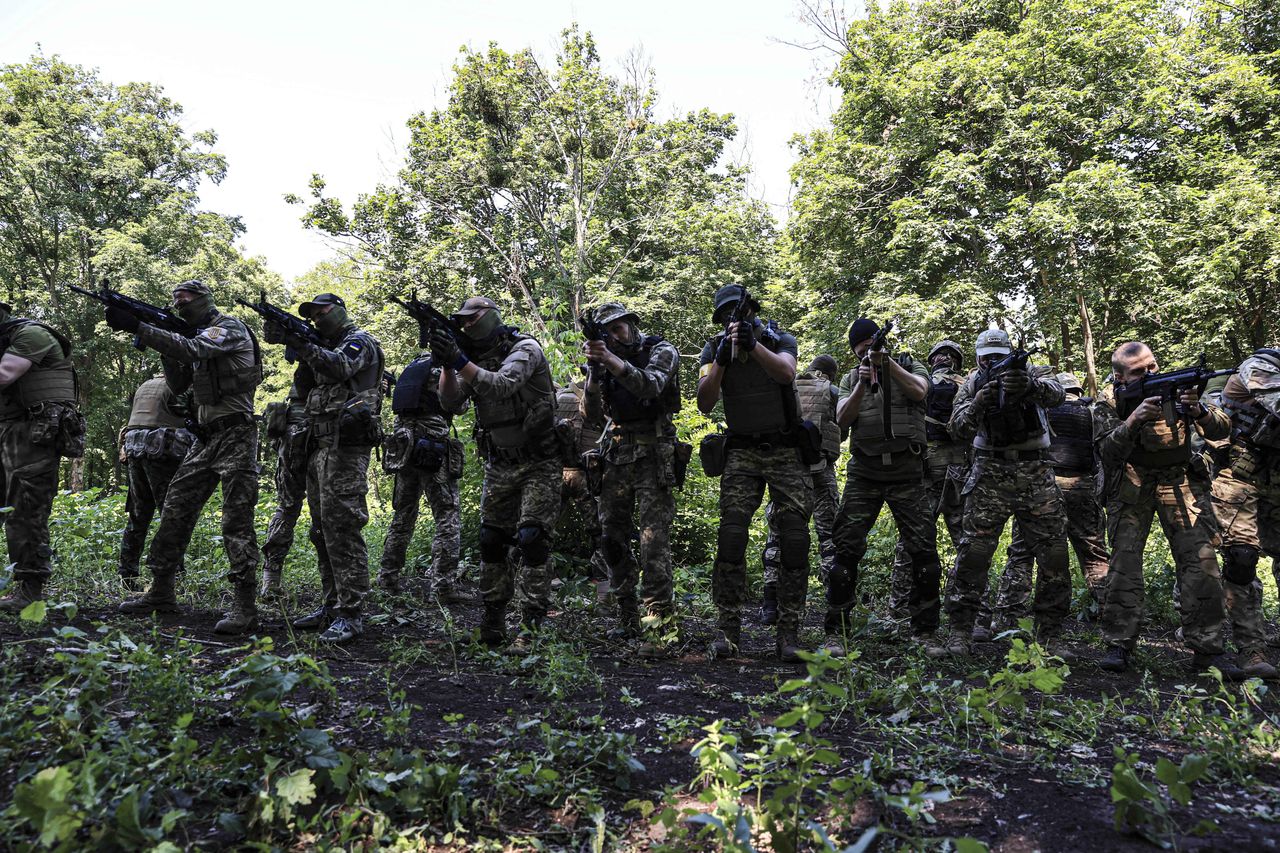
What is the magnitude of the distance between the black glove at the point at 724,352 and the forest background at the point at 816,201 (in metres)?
3.80

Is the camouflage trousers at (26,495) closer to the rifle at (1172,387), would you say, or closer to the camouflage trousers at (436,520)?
the camouflage trousers at (436,520)

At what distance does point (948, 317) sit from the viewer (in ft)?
53.9

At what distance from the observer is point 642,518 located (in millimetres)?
4781

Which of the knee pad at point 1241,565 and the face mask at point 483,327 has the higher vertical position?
the face mask at point 483,327

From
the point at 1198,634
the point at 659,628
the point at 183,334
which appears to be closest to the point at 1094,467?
the point at 1198,634

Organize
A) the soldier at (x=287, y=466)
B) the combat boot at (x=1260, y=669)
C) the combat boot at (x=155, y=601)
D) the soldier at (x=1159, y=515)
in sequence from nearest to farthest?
the combat boot at (x=1260, y=669) → the soldier at (x=1159, y=515) → the combat boot at (x=155, y=601) → the soldier at (x=287, y=466)

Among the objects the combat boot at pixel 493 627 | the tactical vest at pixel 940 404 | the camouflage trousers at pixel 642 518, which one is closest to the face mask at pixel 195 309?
the combat boot at pixel 493 627

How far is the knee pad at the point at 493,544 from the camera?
4648 mm

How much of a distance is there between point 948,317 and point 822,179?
18.0 ft

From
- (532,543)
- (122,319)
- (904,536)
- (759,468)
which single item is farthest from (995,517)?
(122,319)

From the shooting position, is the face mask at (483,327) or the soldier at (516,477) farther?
the face mask at (483,327)

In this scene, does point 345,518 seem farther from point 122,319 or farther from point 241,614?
point 122,319

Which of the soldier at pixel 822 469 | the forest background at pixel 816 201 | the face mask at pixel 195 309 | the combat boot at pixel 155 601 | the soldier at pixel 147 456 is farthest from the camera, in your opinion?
the forest background at pixel 816 201

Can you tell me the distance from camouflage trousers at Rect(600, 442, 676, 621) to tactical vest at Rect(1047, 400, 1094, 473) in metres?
3.57
